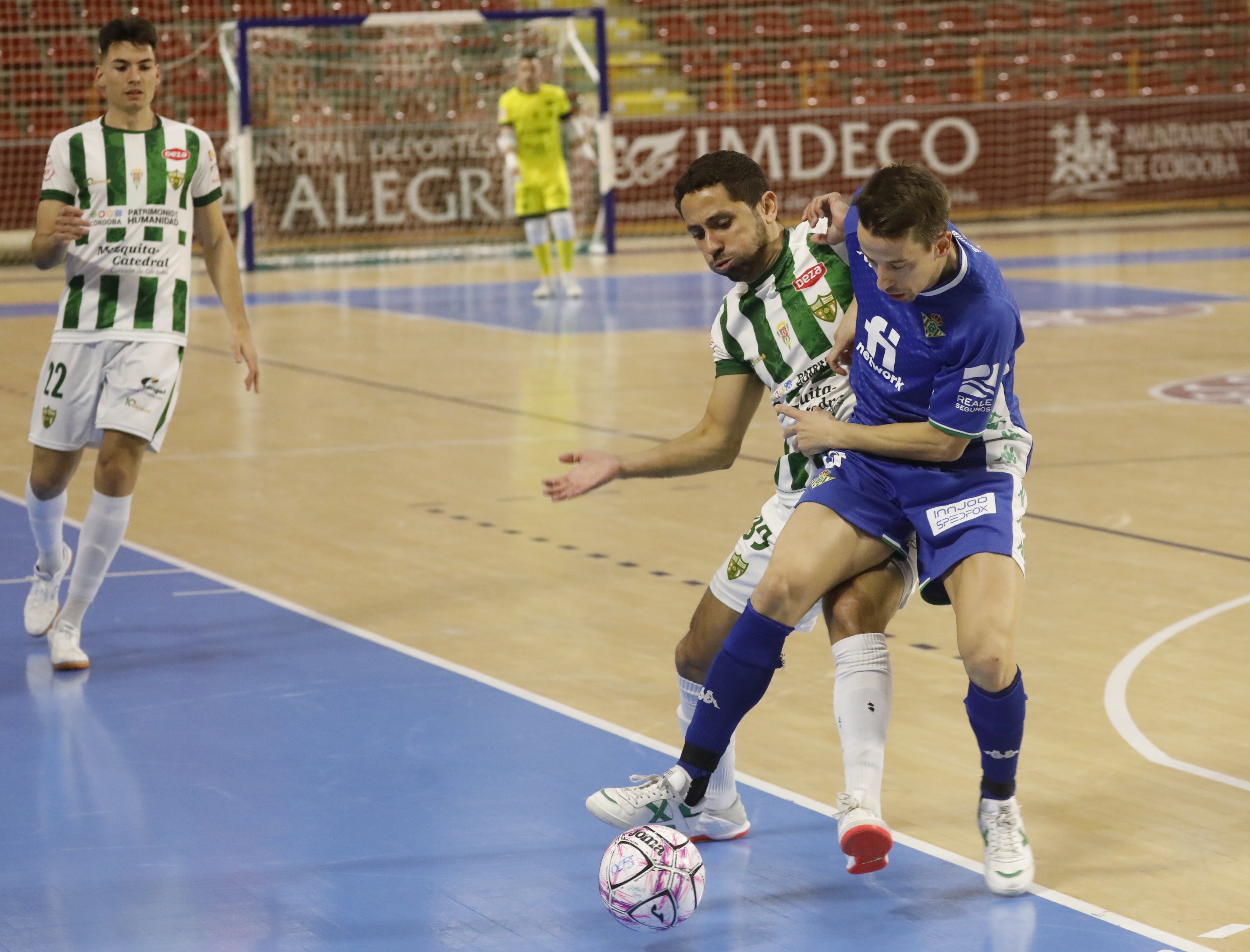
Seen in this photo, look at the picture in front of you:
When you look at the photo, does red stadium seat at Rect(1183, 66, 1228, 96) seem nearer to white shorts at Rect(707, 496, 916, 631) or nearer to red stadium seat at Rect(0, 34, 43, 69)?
red stadium seat at Rect(0, 34, 43, 69)

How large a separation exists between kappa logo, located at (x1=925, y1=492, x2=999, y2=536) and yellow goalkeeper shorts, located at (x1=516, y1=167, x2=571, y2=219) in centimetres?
1359

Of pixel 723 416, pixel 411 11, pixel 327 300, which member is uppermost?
pixel 411 11

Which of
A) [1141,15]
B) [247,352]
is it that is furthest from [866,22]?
[247,352]

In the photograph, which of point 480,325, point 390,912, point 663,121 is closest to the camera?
point 390,912

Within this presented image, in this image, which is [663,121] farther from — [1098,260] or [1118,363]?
[1118,363]

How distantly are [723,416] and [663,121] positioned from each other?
19.0m

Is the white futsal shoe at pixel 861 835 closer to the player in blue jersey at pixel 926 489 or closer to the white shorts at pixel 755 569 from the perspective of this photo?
the player in blue jersey at pixel 926 489

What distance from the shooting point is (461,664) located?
5.61m

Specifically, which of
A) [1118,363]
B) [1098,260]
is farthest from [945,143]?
[1118,363]

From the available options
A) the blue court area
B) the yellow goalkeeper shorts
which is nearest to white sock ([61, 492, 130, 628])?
the blue court area

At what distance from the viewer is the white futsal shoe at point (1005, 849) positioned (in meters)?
3.71

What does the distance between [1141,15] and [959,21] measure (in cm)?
277

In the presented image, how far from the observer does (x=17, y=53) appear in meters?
21.5

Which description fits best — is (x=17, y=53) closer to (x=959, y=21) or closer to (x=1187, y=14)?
(x=959, y=21)
